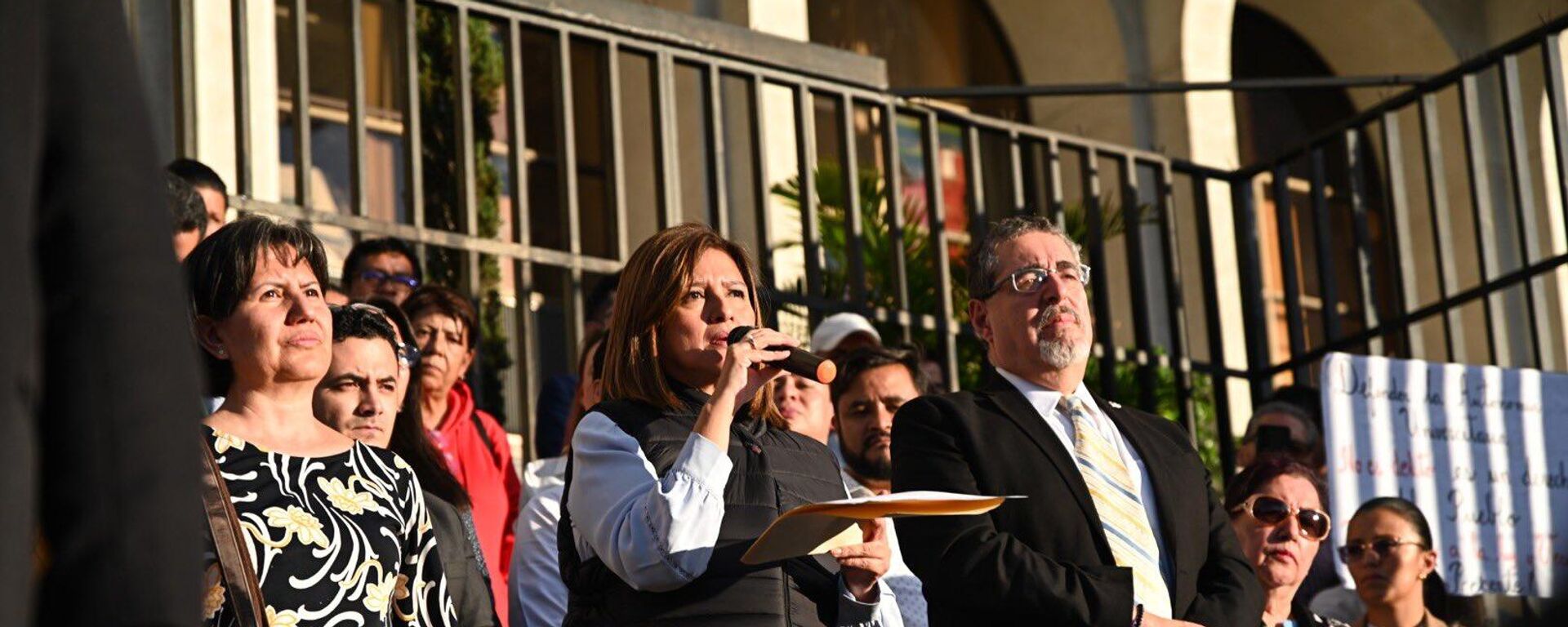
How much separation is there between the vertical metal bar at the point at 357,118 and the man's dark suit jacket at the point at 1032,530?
2572 mm

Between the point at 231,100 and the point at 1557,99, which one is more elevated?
the point at 231,100


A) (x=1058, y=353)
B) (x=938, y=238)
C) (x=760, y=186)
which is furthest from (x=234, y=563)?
(x=938, y=238)

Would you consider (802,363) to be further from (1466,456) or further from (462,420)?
(1466,456)

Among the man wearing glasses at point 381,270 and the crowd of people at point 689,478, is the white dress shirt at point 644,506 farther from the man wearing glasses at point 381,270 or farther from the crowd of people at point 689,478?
the man wearing glasses at point 381,270

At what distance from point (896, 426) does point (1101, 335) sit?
153 inches

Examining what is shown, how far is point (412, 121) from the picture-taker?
640 centimetres

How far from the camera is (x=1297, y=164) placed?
1448 cm

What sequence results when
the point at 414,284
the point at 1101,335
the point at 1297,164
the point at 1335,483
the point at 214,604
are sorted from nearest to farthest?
the point at 214,604, the point at 414,284, the point at 1335,483, the point at 1101,335, the point at 1297,164

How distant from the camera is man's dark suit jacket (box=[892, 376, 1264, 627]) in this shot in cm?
396

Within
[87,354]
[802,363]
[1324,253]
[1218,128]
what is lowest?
[87,354]

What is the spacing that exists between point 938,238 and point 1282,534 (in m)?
2.69

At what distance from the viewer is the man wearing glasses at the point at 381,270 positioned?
6.02 m

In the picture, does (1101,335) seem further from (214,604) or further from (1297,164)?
(1297,164)

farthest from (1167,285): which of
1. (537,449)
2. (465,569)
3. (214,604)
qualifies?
(214,604)
